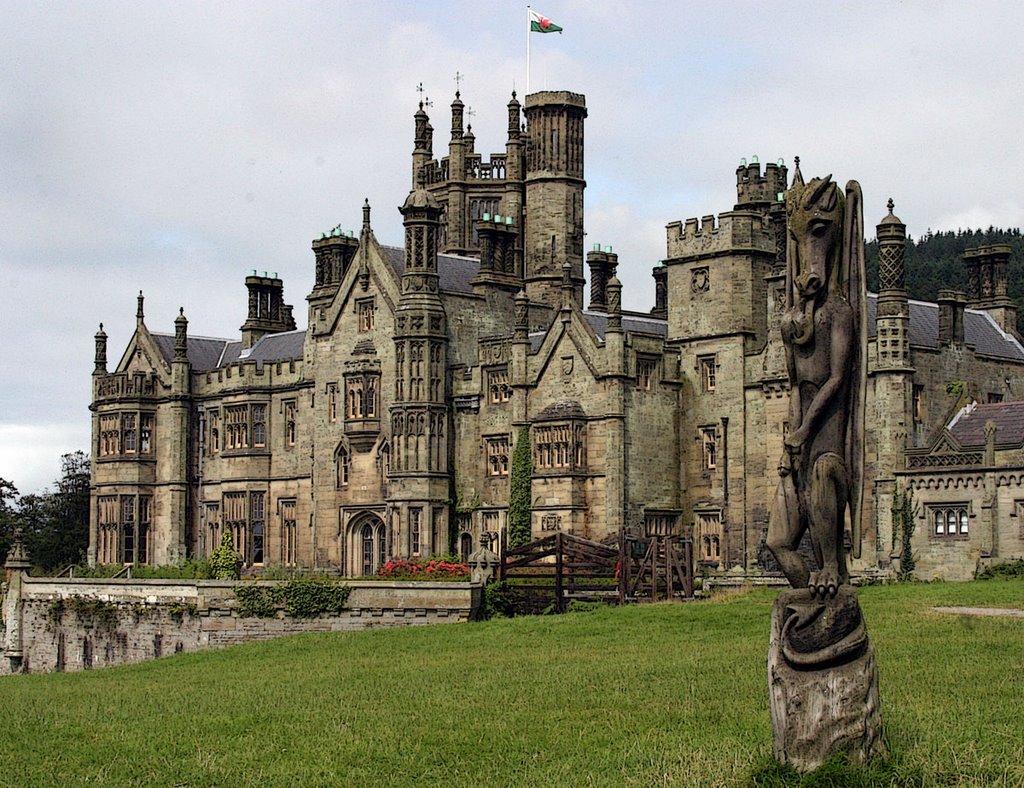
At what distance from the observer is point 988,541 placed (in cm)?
4738

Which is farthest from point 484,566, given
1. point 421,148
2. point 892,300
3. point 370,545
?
point 421,148

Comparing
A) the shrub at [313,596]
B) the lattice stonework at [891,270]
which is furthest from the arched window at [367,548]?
the lattice stonework at [891,270]

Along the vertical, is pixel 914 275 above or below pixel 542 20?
below

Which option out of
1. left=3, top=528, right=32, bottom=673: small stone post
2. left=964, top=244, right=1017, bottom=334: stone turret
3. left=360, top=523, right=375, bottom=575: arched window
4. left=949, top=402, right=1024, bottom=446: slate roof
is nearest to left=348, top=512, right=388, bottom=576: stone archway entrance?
left=360, top=523, right=375, bottom=575: arched window

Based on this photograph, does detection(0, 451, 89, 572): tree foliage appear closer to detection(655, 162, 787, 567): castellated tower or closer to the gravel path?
detection(655, 162, 787, 567): castellated tower

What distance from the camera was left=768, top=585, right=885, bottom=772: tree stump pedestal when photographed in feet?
45.0

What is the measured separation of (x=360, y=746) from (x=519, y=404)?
40008 millimetres

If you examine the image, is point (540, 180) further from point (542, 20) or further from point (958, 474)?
point (958, 474)

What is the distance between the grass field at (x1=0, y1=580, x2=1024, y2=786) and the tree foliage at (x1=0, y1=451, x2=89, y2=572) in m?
50.0

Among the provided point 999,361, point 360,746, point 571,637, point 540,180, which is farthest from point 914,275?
point 360,746

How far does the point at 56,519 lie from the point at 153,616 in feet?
121

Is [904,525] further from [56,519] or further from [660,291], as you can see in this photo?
[56,519]

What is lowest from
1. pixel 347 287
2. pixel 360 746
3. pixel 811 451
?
pixel 360 746

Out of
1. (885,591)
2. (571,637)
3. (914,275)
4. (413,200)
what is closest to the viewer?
(571,637)
